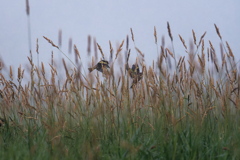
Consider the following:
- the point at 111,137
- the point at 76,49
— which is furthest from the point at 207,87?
the point at 76,49

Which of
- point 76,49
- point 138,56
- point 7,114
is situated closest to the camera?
point 76,49

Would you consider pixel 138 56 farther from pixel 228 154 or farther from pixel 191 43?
pixel 228 154

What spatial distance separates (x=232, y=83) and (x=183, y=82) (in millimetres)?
476

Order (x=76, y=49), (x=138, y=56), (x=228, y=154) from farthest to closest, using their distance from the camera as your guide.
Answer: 1. (x=138, y=56)
2. (x=76, y=49)
3. (x=228, y=154)

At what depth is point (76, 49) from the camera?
1.77m

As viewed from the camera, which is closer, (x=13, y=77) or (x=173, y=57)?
(x=173, y=57)

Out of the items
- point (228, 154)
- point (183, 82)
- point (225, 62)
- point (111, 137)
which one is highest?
point (225, 62)

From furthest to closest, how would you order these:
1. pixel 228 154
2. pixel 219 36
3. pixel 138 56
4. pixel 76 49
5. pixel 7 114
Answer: pixel 7 114
pixel 219 36
pixel 138 56
pixel 76 49
pixel 228 154

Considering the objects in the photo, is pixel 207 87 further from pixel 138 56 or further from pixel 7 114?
pixel 7 114

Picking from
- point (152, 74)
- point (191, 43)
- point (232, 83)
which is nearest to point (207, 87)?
point (232, 83)

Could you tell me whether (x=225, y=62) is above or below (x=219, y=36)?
below

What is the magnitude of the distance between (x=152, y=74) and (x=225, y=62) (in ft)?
2.59

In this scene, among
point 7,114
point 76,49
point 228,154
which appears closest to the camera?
point 228,154

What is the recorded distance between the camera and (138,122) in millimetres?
2129
